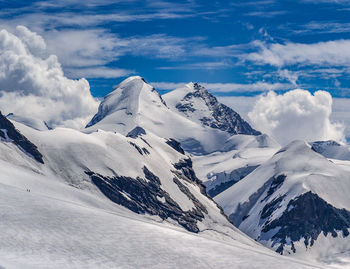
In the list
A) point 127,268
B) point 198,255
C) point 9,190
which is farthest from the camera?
point 9,190

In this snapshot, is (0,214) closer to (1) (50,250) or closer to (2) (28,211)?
(2) (28,211)

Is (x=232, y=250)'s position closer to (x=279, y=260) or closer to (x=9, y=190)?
(x=279, y=260)

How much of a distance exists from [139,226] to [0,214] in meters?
19.4

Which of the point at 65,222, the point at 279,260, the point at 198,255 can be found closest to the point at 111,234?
the point at 65,222

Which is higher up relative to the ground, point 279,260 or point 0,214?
point 0,214

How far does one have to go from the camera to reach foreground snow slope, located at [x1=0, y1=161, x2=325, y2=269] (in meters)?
75.1

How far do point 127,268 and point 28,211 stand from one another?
20.9 m

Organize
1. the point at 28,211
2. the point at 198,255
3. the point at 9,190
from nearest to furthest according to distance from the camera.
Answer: the point at 198,255 → the point at 28,211 → the point at 9,190

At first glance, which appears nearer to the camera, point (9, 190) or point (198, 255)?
point (198, 255)

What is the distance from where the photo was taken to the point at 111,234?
85875mm

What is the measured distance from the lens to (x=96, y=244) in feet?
267

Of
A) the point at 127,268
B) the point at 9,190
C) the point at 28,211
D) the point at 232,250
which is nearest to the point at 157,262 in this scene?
the point at 127,268

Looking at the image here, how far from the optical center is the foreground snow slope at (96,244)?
75062 mm

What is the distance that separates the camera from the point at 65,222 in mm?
87125
